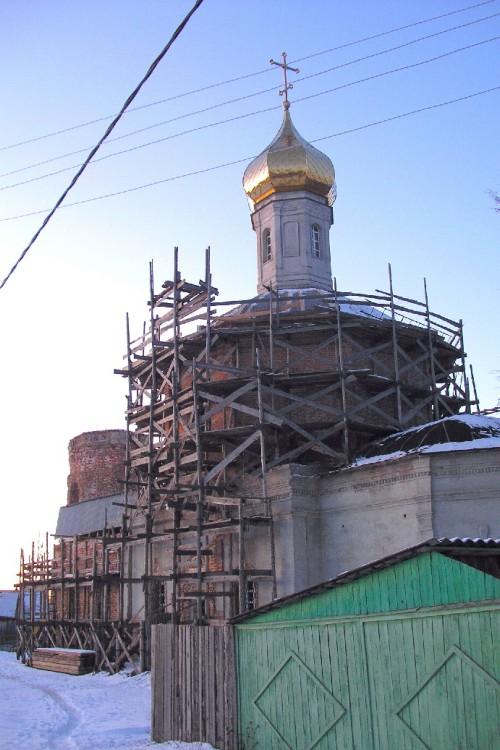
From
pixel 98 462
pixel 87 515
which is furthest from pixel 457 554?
pixel 98 462

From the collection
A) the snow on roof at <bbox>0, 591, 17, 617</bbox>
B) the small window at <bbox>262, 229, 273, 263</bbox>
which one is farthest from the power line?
the snow on roof at <bbox>0, 591, 17, 617</bbox>

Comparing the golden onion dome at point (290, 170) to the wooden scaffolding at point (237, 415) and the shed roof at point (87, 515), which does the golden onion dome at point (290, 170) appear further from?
the shed roof at point (87, 515)

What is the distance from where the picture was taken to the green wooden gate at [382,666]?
8164 mm

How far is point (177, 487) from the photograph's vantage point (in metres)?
20.4

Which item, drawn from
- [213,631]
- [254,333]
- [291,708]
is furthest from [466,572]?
[254,333]

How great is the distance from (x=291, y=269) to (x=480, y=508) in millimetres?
11318

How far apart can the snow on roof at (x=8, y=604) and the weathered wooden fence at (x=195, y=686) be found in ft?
104

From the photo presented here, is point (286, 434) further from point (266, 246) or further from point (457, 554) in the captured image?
point (457, 554)

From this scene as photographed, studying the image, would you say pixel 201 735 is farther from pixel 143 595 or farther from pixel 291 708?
pixel 143 595

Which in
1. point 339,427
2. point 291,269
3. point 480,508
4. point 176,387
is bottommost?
point 480,508

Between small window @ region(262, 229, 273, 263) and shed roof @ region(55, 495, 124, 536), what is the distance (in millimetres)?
12185

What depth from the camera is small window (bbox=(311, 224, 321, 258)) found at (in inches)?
1041

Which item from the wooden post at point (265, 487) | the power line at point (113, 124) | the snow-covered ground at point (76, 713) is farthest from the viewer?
the wooden post at point (265, 487)

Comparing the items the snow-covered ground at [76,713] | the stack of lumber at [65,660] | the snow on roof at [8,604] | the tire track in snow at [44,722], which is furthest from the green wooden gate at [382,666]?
the snow on roof at [8,604]
